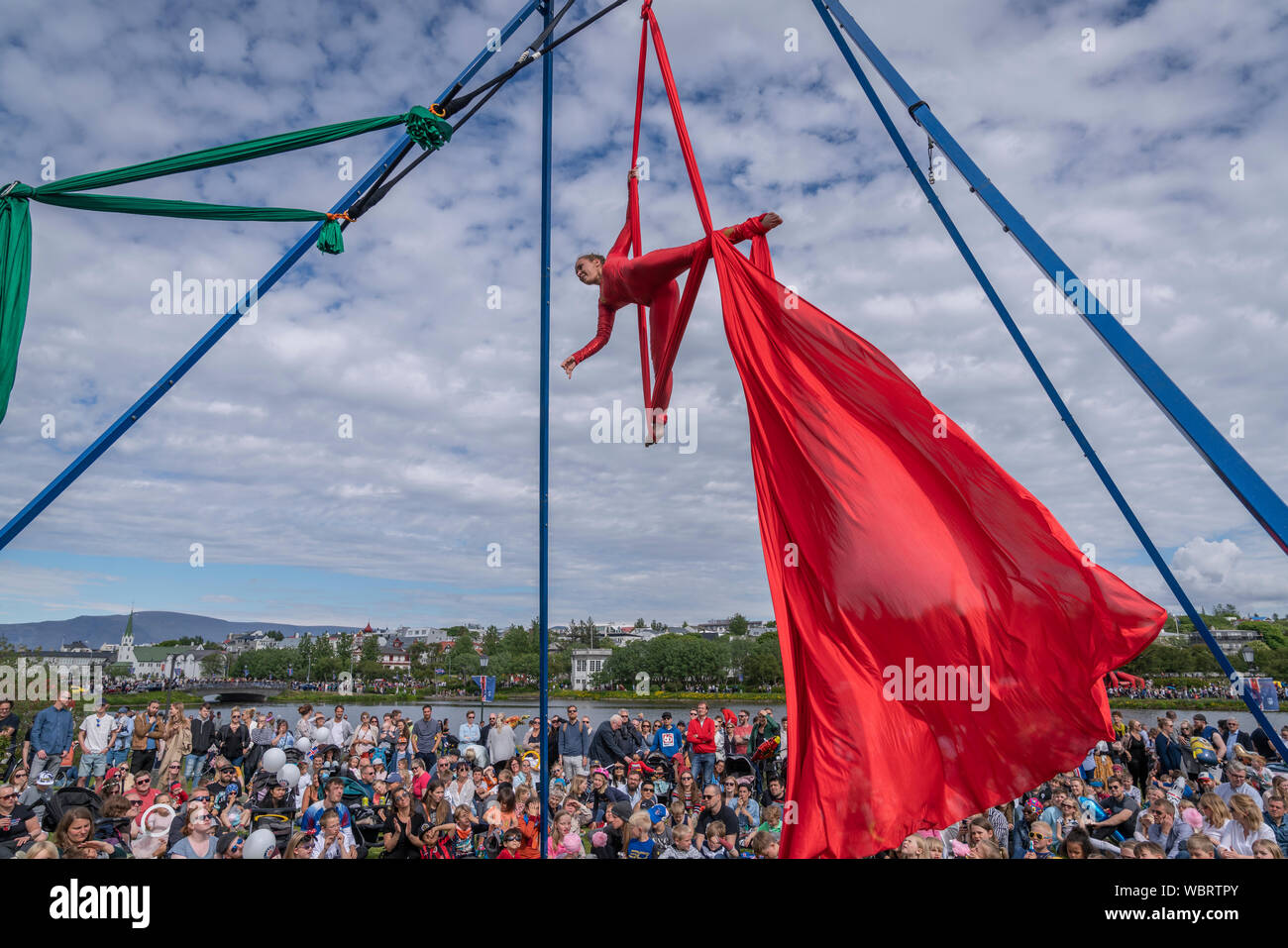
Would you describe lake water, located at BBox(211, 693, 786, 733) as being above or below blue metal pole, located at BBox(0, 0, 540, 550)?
below

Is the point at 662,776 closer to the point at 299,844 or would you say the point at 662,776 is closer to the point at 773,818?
the point at 773,818

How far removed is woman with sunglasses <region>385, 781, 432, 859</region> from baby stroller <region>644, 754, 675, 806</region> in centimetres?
335

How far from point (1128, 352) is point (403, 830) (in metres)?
8.41

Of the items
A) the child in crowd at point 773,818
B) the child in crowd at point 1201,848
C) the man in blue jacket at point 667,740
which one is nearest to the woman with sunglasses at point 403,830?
the child in crowd at point 773,818

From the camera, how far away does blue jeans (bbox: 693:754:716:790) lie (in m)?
11.9

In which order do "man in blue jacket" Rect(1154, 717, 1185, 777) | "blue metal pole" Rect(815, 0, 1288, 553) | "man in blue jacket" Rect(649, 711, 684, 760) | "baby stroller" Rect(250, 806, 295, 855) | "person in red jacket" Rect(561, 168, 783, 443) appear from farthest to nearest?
"man in blue jacket" Rect(649, 711, 684, 760) → "man in blue jacket" Rect(1154, 717, 1185, 777) → "baby stroller" Rect(250, 806, 295, 855) → "person in red jacket" Rect(561, 168, 783, 443) → "blue metal pole" Rect(815, 0, 1288, 553)

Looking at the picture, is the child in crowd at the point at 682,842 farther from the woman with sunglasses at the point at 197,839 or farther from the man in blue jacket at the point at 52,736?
the man in blue jacket at the point at 52,736

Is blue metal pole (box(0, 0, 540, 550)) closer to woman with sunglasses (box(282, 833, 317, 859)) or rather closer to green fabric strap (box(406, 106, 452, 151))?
green fabric strap (box(406, 106, 452, 151))

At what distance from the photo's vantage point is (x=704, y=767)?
12.0 meters

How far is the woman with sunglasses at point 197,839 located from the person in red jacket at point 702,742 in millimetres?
6779

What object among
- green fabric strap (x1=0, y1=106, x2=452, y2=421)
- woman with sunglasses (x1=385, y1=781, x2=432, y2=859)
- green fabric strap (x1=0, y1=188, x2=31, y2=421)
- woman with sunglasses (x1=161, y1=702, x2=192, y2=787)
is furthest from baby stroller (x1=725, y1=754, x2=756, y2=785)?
green fabric strap (x1=0, y1=188, x2=31, y2=421)

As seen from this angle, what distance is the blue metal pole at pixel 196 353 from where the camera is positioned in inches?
219
